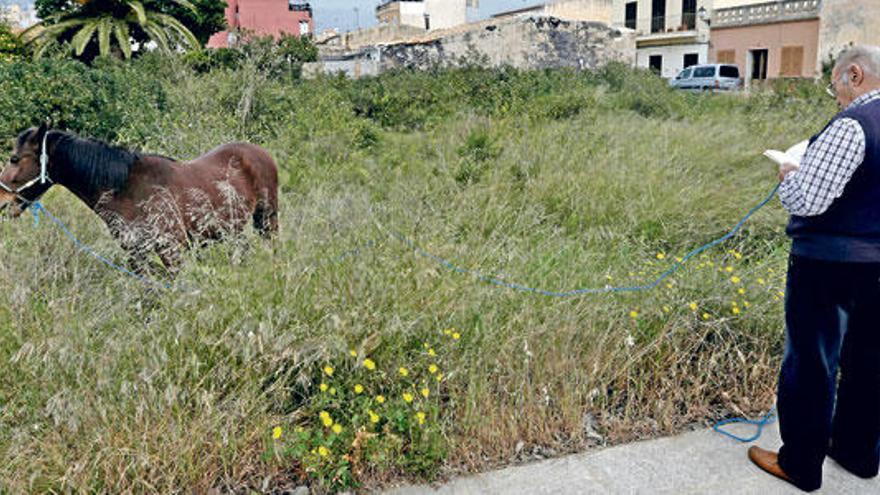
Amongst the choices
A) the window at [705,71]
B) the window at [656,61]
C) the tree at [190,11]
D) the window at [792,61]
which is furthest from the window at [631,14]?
the tree at [190,11]

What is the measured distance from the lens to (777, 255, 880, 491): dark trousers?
8.61 feet

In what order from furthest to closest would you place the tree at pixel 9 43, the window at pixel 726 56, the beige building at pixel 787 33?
1. the window at pixel 726 56
2. the beige building at pixel 787 33
3. the tree at pixel 9 43

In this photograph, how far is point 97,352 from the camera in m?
2.97

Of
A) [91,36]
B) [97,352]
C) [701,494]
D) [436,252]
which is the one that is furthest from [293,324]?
[91,36]

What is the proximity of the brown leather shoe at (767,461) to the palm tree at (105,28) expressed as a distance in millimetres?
21395

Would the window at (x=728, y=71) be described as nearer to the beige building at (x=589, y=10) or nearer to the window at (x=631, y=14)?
the window at (x=631, y=14)

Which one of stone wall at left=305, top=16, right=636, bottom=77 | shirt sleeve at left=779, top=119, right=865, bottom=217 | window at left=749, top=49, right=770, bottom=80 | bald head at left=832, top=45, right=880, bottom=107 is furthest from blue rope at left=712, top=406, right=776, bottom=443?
window at left=749, top=49, right=770, bottom=80

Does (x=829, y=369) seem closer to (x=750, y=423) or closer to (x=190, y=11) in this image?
(x=750, y=423)

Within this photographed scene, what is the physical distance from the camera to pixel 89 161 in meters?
3.85

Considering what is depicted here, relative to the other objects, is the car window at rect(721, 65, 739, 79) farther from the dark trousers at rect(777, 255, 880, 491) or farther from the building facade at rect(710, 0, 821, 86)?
the dark trousers at rect(777, 255, 880, 491)

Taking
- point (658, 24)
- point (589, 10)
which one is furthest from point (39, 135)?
point (589, 10)

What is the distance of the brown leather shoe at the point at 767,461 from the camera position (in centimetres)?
290

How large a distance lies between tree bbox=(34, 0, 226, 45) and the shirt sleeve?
24899 mm

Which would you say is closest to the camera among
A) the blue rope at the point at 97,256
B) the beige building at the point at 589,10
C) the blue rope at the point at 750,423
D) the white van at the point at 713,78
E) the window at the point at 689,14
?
the blue rope at the point at 750,423
